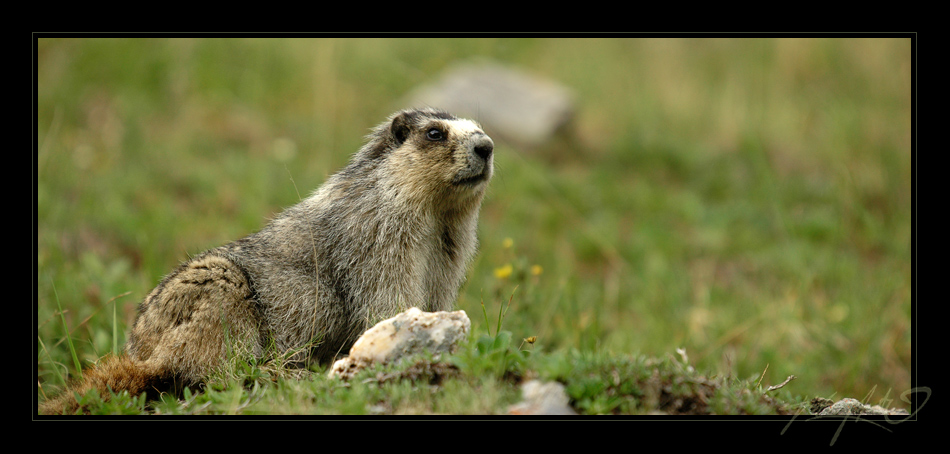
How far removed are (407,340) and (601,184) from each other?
937 centimetres

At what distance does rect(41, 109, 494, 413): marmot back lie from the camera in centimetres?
501

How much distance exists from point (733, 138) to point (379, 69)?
7557 mm

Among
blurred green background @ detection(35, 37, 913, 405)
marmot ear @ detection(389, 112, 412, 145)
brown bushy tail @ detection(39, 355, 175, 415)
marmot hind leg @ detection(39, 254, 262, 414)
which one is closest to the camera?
brown bushy tail @ detection(39, 355, 175, 415)

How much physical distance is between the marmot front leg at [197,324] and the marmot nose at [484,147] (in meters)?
2.01

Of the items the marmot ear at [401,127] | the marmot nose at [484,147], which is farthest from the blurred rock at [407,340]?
the marmot ear at [401,127]

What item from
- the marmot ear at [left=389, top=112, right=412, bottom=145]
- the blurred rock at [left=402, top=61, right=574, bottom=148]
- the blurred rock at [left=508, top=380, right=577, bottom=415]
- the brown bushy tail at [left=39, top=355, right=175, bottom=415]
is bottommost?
the brown bushy tail at [left=39, top=355, right=175, bottom=415]

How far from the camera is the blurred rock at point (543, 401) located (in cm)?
375

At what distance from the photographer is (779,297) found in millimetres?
10039

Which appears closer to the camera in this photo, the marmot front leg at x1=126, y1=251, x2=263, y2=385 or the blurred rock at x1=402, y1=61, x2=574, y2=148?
the marmot front leg at x1=126, y1=251, x2=263, y2=385

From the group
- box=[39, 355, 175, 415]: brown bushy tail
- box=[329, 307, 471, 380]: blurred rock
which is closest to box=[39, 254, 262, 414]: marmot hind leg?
box=[39, 355, 175, 415]: brown bushy tail

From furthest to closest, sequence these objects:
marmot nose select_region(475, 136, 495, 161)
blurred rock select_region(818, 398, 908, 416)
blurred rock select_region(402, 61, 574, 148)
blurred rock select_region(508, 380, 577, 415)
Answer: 1. blurred rock select_region(402, 61, 574, 148)
2. marmot nose select_region(475, 136, 495, 161)
3. blurred rock select_region(818, 398, 908, 416)
4. blurred rock select_region(508, 380, 577, 415)

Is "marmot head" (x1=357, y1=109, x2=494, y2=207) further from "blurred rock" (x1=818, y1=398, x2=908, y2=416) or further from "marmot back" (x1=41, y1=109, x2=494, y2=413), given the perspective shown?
"blurred rock" (x1=818, y1=398, x2=908, y2=416)

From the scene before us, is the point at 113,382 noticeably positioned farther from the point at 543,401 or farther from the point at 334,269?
the point at 543,401
